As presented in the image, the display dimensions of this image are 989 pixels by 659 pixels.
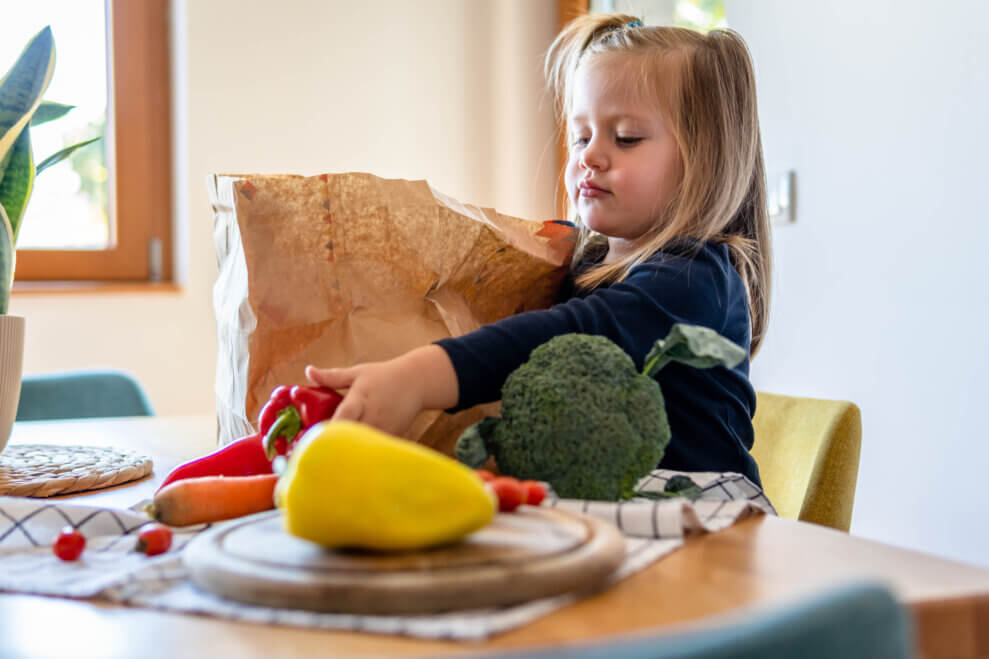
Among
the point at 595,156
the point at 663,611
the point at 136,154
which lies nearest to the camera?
the point at 663,611

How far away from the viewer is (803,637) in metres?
0.26

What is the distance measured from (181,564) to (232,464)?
0.90ft

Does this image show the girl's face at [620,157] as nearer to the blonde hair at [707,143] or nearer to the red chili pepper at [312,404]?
the blonde hair at [707,143]

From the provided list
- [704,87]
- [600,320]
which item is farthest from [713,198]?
[600,320]

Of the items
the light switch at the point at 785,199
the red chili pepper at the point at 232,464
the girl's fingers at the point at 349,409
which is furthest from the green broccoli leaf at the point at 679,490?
the light switch at the point at 785,199

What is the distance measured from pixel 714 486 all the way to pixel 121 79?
8.81ft

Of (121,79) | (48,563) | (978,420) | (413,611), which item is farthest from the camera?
(121,79)

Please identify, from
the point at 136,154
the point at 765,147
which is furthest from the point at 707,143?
the point at 136,154

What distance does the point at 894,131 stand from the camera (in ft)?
6.13

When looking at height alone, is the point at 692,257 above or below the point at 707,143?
below

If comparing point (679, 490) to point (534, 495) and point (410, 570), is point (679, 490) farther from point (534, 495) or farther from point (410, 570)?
point (410, 570)

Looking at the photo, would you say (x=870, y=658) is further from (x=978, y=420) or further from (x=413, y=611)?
(x=978, y=420)

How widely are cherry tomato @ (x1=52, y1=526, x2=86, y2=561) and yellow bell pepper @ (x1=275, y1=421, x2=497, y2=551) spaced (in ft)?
0.53

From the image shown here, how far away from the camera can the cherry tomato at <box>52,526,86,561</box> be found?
1.77 feet
